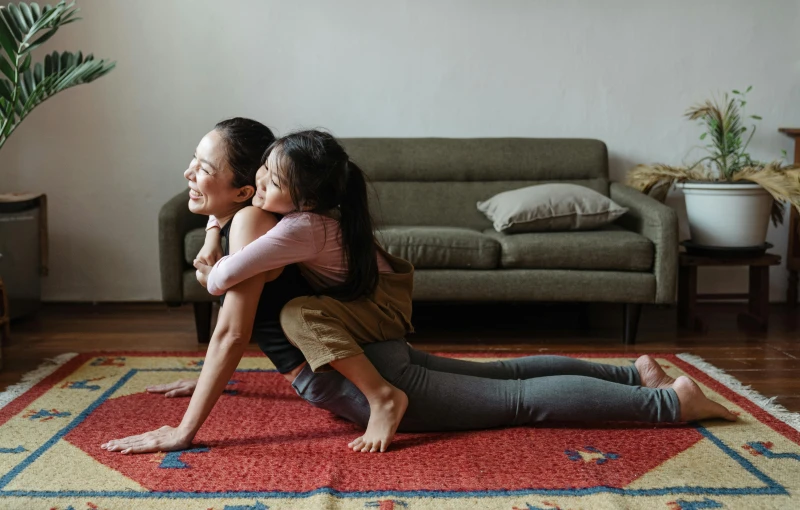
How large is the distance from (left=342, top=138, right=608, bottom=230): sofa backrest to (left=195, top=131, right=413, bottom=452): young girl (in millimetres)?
1610

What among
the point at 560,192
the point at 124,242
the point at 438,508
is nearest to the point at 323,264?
the point at 438,508

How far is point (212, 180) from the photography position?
1.89 meters

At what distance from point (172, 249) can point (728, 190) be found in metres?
2.11

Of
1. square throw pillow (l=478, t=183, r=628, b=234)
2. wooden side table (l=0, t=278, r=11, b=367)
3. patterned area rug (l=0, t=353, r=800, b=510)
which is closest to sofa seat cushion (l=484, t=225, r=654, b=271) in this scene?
square throw pillow (l=478, t=183, r=628, b=234)

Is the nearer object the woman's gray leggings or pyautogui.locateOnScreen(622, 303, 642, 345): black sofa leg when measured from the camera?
the woman's gray leggings

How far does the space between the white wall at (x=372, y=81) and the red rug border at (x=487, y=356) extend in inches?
43.7

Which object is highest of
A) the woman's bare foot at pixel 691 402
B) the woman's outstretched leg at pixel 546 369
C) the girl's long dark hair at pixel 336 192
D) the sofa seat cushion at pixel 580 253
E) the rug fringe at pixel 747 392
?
the girl's long dark hair at pixel 336 192

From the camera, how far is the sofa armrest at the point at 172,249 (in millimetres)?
2965

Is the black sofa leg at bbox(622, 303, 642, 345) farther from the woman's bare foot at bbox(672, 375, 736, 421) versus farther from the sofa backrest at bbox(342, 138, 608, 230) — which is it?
the woman's bare foot at bbox(672, 375, 736, 421)

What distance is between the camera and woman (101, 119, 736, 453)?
1846mm

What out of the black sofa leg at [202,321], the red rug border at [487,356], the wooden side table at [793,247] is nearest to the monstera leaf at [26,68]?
the red rug border at [487,356]

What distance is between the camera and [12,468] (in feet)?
5.78

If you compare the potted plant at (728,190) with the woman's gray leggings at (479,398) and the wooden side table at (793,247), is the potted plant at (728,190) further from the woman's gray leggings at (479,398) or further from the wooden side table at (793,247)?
the woman's gray leggings at (479,398)

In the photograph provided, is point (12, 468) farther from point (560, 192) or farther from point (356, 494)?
point (560, 192)
